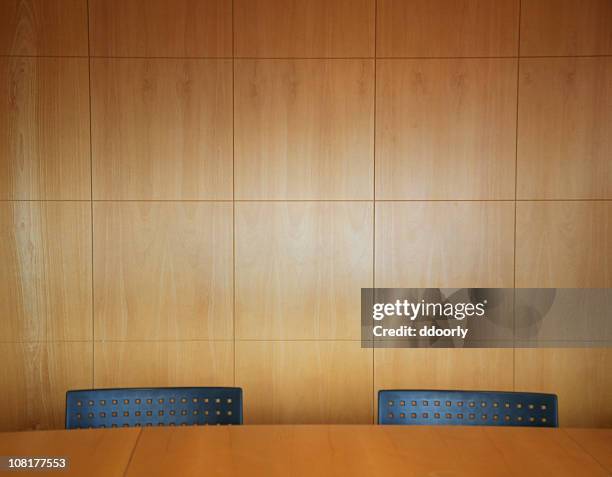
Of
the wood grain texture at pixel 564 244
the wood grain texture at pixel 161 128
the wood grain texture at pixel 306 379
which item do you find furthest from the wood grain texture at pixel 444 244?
the wood grain texture at pixel 161 128

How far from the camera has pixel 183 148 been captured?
134 inches

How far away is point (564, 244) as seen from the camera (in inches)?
136

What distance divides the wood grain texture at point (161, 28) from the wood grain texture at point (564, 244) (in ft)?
6.52

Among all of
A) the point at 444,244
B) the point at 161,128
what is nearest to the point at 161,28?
the point at 161,128

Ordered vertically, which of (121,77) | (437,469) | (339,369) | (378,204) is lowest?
(339,369)

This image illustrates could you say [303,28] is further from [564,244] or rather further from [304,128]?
[564,244]

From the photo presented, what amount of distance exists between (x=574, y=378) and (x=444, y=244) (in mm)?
1100

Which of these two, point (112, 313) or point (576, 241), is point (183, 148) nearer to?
point (112, 313)

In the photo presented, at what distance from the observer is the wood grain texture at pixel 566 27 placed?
3.38 m

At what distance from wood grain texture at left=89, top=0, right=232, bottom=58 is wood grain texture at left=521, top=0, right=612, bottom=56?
5.57 ft

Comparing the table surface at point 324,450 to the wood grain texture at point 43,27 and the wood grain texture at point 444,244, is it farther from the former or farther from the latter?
the wood grain texture at point 43,27

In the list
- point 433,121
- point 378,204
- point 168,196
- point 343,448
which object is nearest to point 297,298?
point 378,204

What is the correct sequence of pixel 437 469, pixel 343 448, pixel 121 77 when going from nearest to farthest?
1. pixel 437 469
2. pixel 343 448
3. pixel 121 77

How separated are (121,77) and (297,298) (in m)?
1.60
